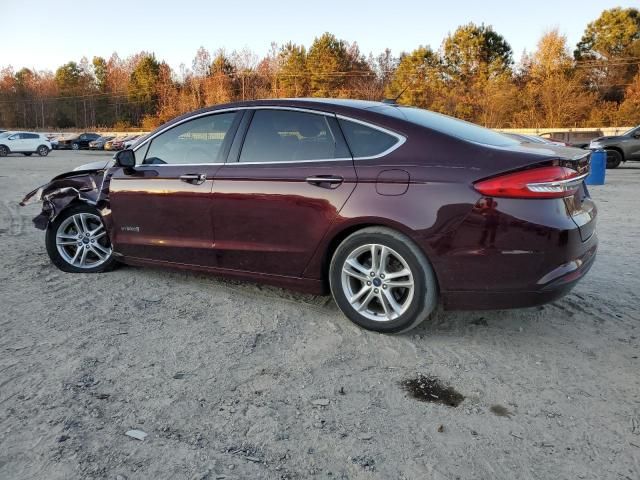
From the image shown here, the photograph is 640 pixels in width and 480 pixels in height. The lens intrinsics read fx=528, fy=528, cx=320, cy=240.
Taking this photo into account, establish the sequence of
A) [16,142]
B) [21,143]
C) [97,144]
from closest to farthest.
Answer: [16,142] → [21,143] → [97,144]

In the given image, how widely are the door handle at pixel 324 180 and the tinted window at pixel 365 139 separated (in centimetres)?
20

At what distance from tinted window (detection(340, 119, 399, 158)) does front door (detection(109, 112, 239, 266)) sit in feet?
3.47

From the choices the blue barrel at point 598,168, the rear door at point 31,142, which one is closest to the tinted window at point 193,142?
the blue barrel at point 598,168

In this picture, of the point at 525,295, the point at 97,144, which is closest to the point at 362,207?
the point at 525,295

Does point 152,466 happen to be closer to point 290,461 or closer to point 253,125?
point 290,461

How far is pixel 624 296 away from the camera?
4281mm

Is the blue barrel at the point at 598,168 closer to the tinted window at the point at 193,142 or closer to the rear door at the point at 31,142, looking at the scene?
the tinted window at the point at 193,142

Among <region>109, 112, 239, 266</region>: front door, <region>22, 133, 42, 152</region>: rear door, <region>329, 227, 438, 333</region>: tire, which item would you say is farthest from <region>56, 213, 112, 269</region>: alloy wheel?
<region>22, 133, 42, 152</region>: rear door

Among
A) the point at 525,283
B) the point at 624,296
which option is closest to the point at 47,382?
the point at 525,283

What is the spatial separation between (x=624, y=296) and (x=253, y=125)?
3282mm

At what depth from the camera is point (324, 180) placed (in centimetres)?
362

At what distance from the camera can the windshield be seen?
11.5 feet

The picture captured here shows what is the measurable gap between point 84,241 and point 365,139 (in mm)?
3117

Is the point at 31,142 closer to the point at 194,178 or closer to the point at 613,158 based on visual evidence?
the point at 613,158
